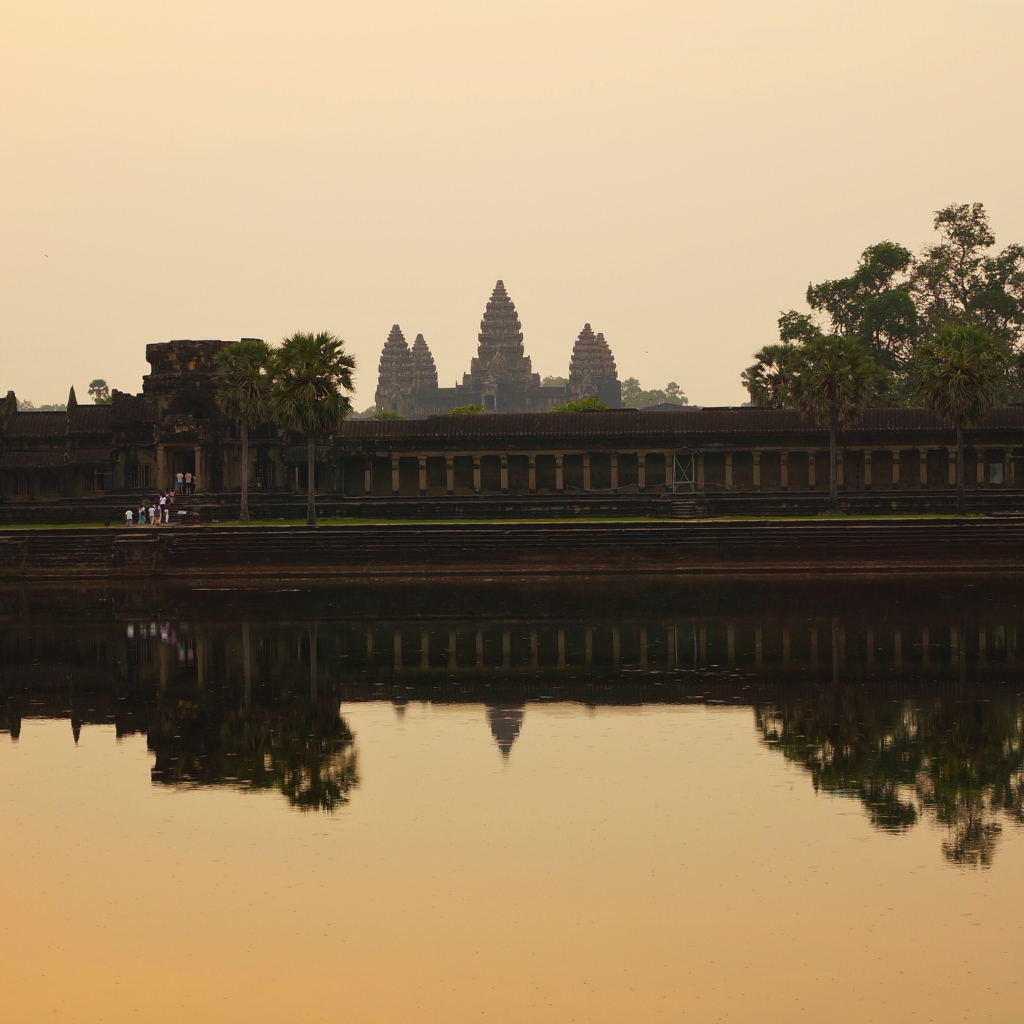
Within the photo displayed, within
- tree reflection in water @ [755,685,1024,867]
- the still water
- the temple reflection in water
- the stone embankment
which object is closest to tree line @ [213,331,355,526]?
the stone embankment

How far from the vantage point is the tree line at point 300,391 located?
58.7 meters

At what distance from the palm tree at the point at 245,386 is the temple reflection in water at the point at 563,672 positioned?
69.7 feet

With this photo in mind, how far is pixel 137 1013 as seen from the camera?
1129cm

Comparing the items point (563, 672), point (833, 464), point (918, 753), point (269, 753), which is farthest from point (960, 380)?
point (269, 753)

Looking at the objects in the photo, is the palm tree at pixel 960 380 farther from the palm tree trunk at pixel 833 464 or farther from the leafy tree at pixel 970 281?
the leafy tree at pixel 970 281

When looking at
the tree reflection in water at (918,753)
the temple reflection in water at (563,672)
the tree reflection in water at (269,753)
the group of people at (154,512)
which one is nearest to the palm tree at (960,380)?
the temple reflection in water at (563,672)

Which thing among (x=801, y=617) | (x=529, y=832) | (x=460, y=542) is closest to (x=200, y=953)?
(x=529, y=832)

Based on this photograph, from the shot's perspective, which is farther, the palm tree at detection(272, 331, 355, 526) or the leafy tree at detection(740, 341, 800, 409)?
the leafy tree at detection(740, 341, 800, 409)

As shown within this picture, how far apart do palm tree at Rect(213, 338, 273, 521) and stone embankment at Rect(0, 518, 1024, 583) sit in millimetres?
11864

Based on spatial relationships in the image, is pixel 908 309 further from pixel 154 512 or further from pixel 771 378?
pixel 154 512

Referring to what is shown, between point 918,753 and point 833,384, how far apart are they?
149ft

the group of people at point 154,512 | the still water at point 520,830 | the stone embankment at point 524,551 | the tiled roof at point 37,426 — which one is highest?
the tiled roof at point 37,426

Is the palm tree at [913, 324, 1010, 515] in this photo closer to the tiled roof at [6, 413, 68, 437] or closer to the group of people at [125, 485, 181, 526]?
the group of people at [125, 485, 181, 526]

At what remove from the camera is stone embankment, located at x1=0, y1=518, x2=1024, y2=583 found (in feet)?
151
